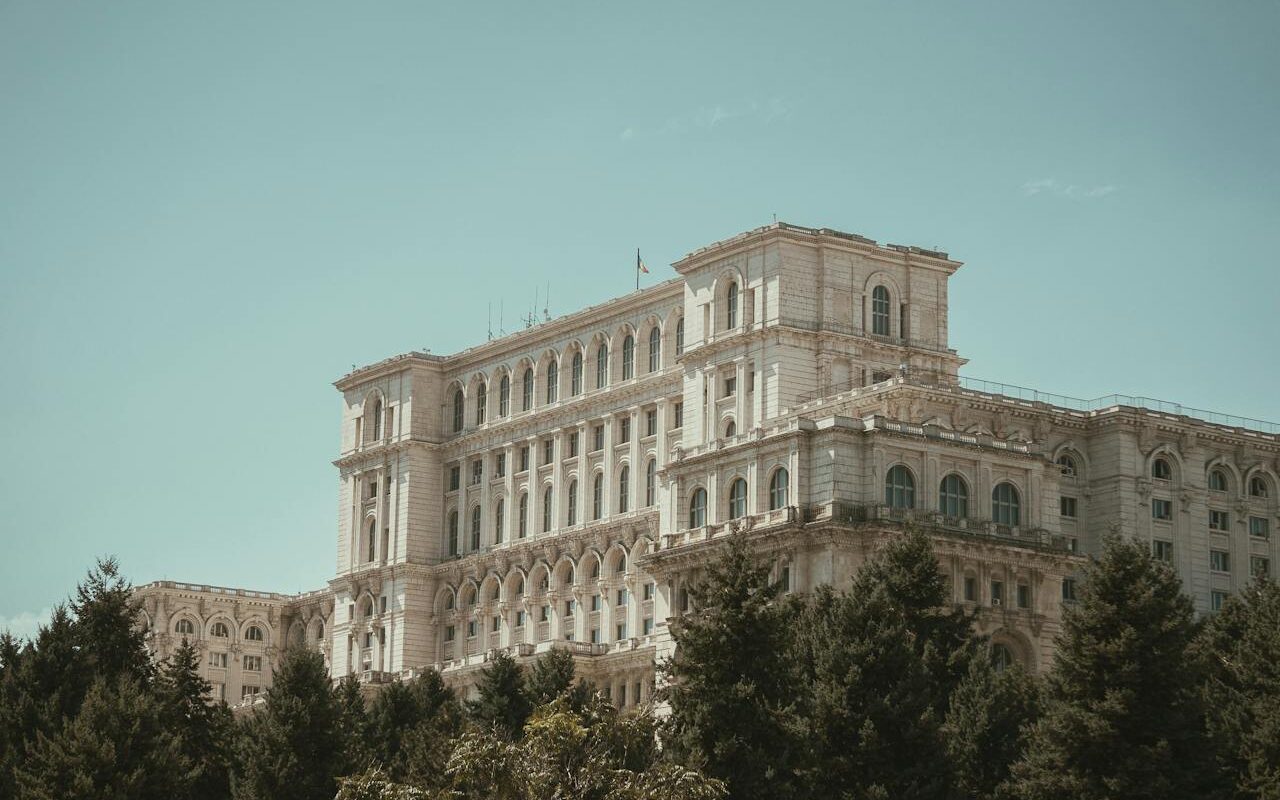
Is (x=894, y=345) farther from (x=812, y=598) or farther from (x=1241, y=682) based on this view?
(x=1241, y=682)

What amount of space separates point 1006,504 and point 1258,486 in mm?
25569

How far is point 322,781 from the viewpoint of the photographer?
117000 millimetres

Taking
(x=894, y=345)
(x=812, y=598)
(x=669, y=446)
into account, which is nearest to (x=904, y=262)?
(x=894, y=345)

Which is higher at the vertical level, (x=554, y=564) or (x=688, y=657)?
(x=554, y=564)

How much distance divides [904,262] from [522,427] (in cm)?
3785

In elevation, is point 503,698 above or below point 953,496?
below

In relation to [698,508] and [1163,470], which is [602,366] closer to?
[698,508]

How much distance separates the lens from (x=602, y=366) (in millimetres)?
181750

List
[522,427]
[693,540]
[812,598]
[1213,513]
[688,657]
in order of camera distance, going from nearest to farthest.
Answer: [688,657] < [812,598] < [693,540] < [1213,513] < [522,427]

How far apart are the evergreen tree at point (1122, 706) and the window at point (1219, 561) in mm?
51785

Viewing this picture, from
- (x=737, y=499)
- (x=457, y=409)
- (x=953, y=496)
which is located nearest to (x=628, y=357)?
(x=457, y=409)

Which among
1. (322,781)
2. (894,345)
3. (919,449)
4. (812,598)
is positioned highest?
(894,345)

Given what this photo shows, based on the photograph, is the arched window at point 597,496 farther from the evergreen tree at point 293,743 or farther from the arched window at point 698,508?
the evergreen tree at point 293,743

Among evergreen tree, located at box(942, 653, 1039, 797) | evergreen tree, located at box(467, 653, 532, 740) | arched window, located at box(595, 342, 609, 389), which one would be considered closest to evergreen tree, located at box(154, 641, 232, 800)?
evergreen tree, located at box(467, 653, 532, 740)
